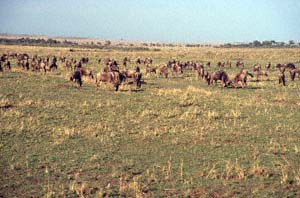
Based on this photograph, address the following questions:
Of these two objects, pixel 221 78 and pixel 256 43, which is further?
pixel 256 43

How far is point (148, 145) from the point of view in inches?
513

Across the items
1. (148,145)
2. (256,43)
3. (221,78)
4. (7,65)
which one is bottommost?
(148,145)

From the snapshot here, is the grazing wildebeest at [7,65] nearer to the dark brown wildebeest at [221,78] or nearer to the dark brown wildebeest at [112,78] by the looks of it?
the dark brown wildebeest at [112,78]

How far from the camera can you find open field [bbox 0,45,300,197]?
31.1 ft

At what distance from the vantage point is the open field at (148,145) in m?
9.48

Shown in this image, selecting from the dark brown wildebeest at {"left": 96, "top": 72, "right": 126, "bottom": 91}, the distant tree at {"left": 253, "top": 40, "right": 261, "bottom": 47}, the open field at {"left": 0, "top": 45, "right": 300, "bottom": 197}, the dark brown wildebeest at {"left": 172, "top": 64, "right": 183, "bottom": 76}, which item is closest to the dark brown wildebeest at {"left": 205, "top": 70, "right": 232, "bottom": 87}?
the open field at {"left": 0, "top": 45, "right": 300, "bottom": 197}

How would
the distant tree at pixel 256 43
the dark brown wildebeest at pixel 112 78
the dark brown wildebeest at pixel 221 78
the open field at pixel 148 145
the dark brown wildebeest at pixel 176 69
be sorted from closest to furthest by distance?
1. the open field at pixel 148 145
2. the dark brown wildebeest at pixel 112 78
3. the dark brown wildebeest at pixel 221 78
4. the dark brown wildebeest at pixel 176 69
5. the distant tree at pixel 256 43

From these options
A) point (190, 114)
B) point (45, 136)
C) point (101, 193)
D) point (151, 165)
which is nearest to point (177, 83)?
point (190, 114)

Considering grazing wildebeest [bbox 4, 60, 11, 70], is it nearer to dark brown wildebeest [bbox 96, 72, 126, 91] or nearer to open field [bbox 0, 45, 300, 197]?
dark brown wildebeest [bbox 96, 72, 126, 91]

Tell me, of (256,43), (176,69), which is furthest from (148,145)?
(256,43)

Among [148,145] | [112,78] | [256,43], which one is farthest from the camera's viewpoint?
[256,43]

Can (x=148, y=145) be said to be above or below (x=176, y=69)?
below

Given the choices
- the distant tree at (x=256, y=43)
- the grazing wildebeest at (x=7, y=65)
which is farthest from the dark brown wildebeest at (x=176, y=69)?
the distant tree at (x=256, y=43)

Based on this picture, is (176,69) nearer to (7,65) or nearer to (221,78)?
(221,78)
